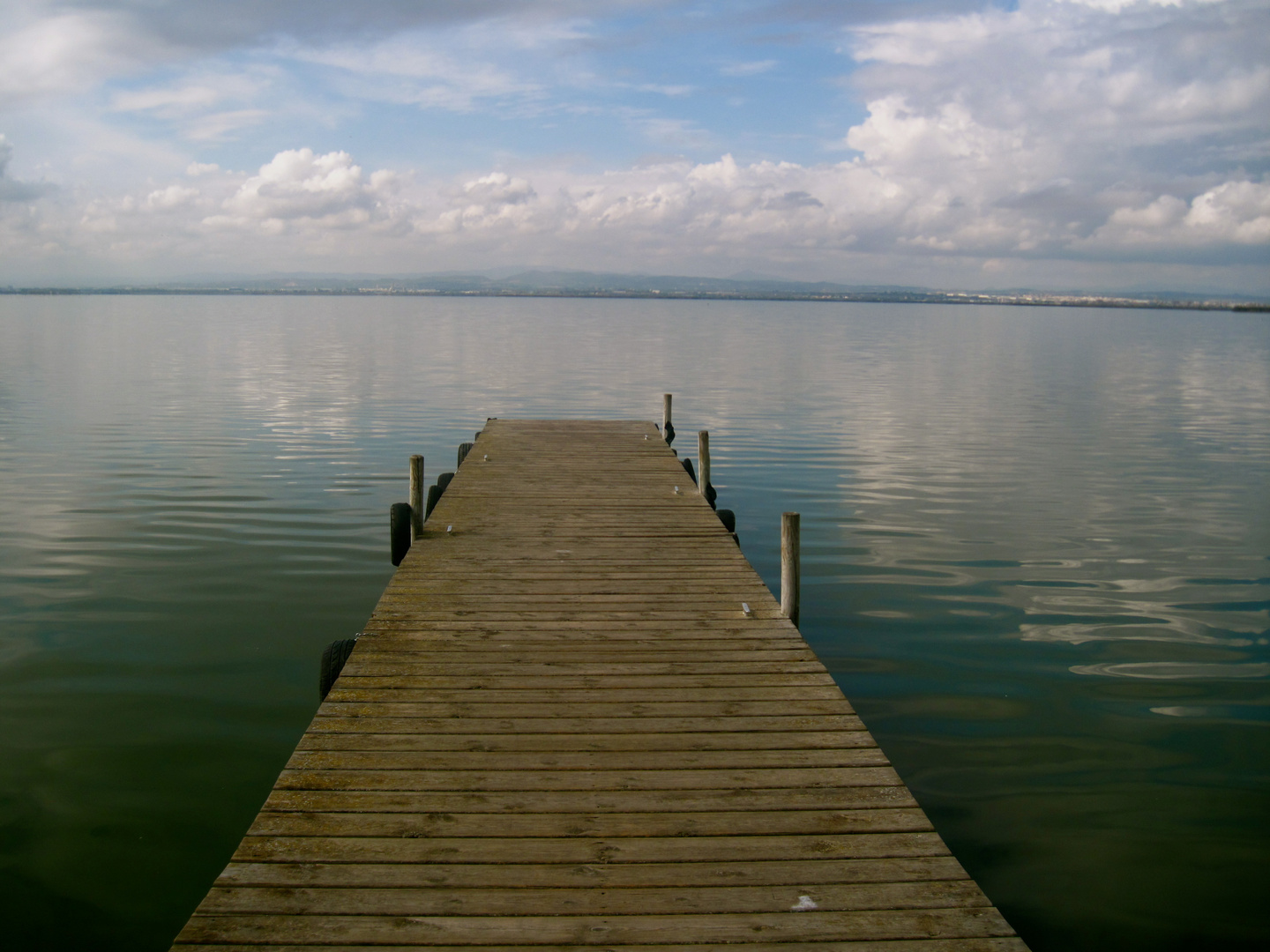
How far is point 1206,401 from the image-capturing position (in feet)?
102

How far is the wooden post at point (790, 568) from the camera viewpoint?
7.50m

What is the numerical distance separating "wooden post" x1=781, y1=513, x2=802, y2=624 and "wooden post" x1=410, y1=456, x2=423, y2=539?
4213 mm

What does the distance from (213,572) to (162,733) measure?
13.6 ft

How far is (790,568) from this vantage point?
757 cm

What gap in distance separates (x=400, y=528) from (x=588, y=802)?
6.37m

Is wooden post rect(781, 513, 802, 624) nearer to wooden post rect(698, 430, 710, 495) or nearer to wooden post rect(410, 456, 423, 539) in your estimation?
wooden post rect(410, 456, 423, 539)

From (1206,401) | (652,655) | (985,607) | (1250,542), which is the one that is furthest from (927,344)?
(652,655)

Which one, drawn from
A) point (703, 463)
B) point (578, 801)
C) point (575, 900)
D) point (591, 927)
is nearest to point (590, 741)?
point (578, 801)

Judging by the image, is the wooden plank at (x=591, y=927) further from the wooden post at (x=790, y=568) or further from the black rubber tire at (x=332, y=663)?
the wooden post at (x=790, y=568)

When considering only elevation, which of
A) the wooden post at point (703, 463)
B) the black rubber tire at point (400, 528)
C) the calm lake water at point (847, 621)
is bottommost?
the calm lake water at point (847, 621)

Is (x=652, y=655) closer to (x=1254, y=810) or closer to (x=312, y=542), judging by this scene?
(x=1254, y=810)

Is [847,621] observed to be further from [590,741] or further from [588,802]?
[588,802]

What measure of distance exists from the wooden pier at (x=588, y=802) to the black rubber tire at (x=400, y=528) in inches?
95.7

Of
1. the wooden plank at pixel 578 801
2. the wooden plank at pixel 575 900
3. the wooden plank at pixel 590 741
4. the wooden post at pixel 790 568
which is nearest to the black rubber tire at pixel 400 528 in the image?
the wooden post at pixel 790 568
